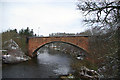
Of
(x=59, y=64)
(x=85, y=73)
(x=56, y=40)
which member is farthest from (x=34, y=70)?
(x=56, y=40)

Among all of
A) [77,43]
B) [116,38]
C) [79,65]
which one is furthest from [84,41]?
[116,38]

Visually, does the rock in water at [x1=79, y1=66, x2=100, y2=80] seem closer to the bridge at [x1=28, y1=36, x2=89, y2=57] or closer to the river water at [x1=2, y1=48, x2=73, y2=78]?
the river water at [x1=2, y1=48, x2=73, y2=78]

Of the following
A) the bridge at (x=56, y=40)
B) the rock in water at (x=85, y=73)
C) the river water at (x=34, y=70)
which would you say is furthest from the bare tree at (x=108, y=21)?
the bridge at (x=56, y=40)

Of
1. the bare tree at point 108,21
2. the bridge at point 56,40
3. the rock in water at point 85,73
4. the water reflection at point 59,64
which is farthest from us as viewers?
the bridge at point 56,40

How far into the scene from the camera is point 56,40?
11172 millimetres

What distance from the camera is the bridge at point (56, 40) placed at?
31.4 ft

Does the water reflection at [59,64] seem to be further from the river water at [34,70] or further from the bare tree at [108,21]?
the bare tree at [108,21]

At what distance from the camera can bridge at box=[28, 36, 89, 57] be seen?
9.58 metres

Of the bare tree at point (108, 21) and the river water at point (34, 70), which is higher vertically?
the bare tree at point (108, 21)

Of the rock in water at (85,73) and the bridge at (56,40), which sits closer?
the rock in water at (85,73)

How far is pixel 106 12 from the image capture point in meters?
1.93

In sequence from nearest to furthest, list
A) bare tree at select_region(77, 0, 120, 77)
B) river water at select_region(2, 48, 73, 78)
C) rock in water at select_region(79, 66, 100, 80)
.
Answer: bare tree at select_region(77, 0, 120, 77) → rock in water at select_region(79, 66, 100, 80) → river water at select_region(2, 48, 73, 78)

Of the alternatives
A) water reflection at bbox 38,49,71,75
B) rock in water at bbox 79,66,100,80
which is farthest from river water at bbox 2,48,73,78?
rock in water at bbox 79,66,100,80

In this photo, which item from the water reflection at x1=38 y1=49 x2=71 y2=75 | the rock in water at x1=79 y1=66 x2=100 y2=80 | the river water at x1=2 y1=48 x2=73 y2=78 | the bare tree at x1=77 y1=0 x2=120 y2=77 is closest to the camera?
the bare tree at x1=77 y1=0 x2=120 y2=77
